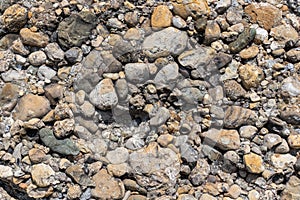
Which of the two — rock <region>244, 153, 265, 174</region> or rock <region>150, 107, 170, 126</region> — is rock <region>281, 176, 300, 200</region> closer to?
rock <region>244, 153, 265, 174</region>

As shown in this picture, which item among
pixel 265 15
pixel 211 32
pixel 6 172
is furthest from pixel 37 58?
pixel 265 15

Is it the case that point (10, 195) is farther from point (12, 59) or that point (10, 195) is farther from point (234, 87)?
point (234, 87)

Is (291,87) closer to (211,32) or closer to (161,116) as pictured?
(211,32)

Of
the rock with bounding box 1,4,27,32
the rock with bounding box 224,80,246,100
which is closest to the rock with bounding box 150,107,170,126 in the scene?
the rock with bounding box 224,80,246,100

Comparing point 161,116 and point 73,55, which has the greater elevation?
point 73,55

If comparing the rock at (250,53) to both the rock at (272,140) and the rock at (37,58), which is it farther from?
the rock at (37,58)

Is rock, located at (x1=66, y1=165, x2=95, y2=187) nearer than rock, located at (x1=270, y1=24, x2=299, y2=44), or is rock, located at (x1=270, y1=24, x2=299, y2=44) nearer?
rock, located at (x1=66, y1=165, x2=95, y2=187)

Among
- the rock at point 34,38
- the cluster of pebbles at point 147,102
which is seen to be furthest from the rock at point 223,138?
the rock at point 34,38
